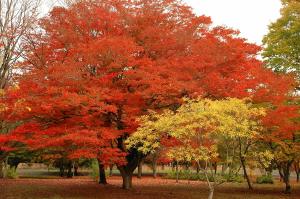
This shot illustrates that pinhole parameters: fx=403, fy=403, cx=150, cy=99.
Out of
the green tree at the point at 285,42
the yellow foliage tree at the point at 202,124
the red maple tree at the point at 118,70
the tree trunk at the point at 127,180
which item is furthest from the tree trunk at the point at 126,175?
the green tree at the point at 285,42

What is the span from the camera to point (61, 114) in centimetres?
2367

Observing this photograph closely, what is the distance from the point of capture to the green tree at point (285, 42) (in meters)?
32.8

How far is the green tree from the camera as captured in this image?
108ft

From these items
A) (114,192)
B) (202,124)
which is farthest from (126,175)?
(202,124)

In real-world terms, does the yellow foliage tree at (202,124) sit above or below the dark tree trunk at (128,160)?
above

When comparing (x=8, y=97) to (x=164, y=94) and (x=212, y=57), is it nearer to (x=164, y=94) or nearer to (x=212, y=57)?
(x=164, y=94)

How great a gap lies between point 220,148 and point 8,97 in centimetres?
3458

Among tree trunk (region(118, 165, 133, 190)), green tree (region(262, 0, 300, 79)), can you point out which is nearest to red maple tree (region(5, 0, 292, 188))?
tree trunk (region(118, 165, 133, 190))

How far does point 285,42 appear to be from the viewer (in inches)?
1314

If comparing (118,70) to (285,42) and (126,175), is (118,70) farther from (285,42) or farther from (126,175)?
(285,42)

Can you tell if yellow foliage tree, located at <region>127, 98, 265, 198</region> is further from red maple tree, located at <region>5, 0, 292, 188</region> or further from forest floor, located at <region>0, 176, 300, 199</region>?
forest floor, located at <region>0, 176, 300, 199</region>

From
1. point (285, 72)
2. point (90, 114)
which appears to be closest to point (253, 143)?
point (285, 72)

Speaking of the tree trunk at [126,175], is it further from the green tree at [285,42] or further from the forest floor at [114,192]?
the green tree at [285,42]

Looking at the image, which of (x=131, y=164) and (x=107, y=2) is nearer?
(x=107, y=2)
